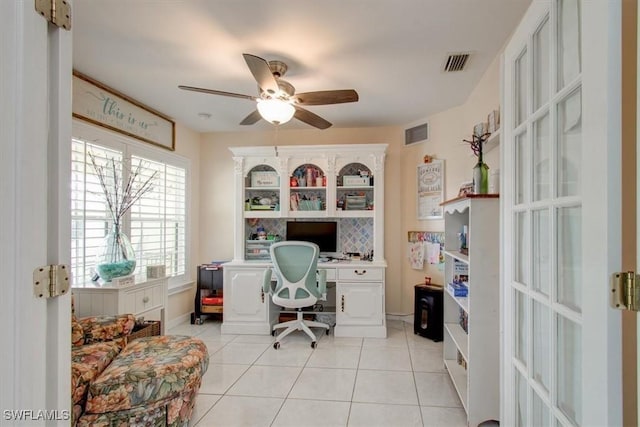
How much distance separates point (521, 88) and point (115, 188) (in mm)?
3335

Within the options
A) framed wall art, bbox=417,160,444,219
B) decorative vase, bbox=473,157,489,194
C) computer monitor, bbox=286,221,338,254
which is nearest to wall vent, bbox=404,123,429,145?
framed wall art, bbox=417,160,444,219

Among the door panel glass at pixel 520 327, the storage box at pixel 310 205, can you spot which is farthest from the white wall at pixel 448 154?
the door panel glass at pixel 520 327

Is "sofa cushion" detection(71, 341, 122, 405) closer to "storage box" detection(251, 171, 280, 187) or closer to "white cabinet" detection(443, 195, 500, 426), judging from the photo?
"white cabinet" detection(443, 195, 500, 426)

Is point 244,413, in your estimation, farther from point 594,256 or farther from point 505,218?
point 594,256

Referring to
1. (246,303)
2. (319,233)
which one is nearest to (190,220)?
(246,303)

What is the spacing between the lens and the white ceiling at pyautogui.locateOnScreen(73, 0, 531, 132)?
6.42ft

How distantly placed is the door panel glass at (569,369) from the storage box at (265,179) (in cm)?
359

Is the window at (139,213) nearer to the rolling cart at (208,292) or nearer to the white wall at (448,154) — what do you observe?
the rolling cart at (208,292)

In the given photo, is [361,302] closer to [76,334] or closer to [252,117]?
[252,117]

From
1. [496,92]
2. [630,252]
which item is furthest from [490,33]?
[630,252]

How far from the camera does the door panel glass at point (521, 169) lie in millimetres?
1315

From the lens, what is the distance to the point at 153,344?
7.13 feet

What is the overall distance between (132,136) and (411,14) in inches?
114

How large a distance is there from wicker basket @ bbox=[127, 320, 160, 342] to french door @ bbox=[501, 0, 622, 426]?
8.39ft
